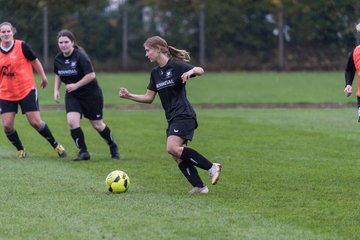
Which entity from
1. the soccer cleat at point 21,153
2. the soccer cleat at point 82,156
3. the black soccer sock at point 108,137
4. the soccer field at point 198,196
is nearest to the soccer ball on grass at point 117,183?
the soccer field at point 198,196

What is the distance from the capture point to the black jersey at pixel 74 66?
12953 millimetres

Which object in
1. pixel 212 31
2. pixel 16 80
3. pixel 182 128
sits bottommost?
pixel 212 31

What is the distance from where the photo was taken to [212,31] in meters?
46.0

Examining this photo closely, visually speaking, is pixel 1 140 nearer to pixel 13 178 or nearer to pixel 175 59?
pixel 13 178

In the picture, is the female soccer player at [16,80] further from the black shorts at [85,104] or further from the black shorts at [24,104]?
the black shorts at [85,104]

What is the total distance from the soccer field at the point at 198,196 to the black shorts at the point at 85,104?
70cm

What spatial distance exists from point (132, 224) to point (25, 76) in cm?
606

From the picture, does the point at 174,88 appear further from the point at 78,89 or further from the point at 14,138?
the point at 14,138

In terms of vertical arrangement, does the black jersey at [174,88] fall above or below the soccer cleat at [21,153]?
above

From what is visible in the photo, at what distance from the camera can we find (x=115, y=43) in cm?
4600

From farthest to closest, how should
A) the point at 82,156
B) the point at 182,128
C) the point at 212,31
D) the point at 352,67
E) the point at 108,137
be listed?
the point at 212,31
the point at 108,137
the point at 82,156
the point at 352,67
the point at 182,128

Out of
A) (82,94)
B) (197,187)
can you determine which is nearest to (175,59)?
(197,187)

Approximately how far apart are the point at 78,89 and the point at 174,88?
→ 3.78m

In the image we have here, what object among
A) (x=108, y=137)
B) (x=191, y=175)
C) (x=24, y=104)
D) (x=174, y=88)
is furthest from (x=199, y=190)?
(x=24, y=104)
